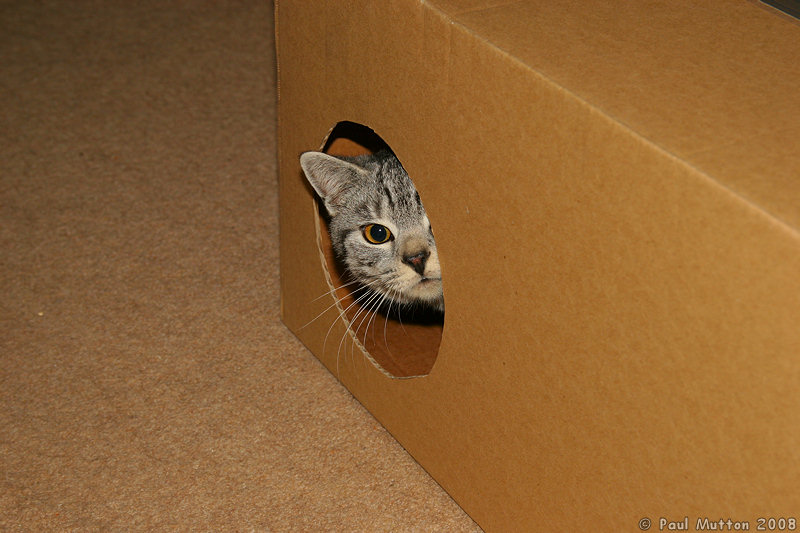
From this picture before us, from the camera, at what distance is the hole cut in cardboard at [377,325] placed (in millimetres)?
1361

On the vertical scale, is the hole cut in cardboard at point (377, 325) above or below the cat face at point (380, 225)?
below

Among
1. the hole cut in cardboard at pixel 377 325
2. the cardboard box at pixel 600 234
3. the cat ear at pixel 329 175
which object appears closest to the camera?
the cardboard box at pixel 600 234

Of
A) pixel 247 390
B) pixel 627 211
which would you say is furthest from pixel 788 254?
pixel 247 390

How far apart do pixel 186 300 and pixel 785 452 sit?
1187mm

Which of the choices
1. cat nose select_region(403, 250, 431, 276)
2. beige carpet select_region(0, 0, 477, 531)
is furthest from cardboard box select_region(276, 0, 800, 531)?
beige carpet select_region(0, 0, 477, 531)

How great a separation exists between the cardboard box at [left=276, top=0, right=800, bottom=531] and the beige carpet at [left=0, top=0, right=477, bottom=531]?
0.29 metres

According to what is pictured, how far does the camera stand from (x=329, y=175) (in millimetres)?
1265

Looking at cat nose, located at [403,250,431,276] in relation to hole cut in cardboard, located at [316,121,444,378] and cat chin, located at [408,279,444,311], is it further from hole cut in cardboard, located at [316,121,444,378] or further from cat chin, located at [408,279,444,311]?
hole cut in cardboard, located at [316,121,444,378]

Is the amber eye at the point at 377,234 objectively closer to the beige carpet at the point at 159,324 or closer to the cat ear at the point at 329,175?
the cat ear at the point at 329,175

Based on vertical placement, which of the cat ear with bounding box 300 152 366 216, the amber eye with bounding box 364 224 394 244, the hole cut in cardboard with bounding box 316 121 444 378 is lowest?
the hole cut in cardboard with bounding box 316 121 444 378

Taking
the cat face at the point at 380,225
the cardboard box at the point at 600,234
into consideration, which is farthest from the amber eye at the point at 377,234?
the cardboard box at the point at 600,234

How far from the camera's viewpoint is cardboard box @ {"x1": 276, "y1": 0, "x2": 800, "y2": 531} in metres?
0.69

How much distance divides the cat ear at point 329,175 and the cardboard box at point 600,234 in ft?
0.21

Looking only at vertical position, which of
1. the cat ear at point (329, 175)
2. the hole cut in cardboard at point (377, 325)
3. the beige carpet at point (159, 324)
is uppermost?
the cat ear at point (329, 175)
